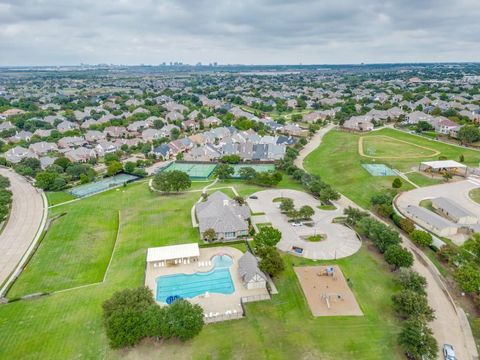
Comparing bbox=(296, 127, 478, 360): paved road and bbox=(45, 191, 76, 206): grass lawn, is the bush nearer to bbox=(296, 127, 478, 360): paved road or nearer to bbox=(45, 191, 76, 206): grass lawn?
bbox=(296, 127, 478, 360): paved road

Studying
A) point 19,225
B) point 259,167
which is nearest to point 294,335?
point 19,225

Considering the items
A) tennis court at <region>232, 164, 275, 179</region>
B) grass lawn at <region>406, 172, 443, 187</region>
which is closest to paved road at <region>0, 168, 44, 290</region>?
tennis court at <region>232, 164, 275, 179</region>

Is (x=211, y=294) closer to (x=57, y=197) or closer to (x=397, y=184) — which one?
(x=397, y=184)

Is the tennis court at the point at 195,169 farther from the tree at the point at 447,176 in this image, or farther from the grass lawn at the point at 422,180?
the tree at the point at 447,176

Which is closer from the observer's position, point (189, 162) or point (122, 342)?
point (122, 342)

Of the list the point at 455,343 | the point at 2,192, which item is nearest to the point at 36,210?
the point at 2,192

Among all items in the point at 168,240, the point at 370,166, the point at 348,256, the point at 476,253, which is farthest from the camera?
the point at 370,166

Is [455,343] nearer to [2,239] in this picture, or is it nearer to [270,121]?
[2,239]
